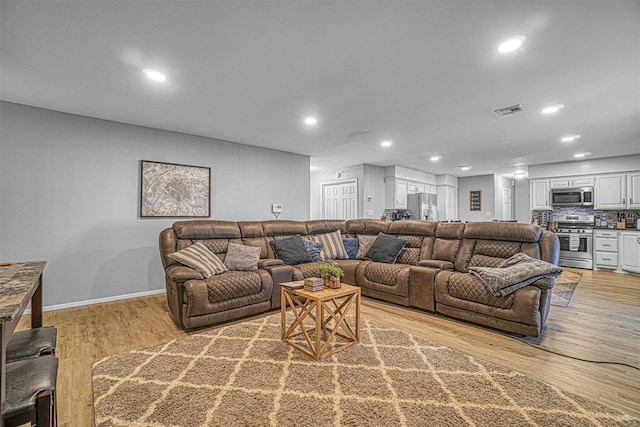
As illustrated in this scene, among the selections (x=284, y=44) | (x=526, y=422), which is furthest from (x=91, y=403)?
(x=284, y=44)

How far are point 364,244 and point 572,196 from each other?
5.29 m

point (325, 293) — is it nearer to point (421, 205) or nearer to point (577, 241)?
point (421, 205)

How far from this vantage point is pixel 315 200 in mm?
8641

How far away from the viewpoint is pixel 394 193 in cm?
771

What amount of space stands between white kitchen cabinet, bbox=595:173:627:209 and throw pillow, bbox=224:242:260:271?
725cm

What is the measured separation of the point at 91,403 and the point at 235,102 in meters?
2.92

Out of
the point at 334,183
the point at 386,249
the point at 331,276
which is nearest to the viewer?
the point at 331,276

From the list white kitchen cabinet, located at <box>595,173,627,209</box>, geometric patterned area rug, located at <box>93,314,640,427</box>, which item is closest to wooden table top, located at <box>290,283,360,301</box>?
geometric patterned area rug, located at <box>93,314,640,427</box>

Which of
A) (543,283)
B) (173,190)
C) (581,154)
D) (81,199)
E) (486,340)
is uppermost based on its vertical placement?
(581,154)

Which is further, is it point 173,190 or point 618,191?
point 618,191

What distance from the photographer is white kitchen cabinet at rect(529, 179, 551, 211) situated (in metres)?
7.13

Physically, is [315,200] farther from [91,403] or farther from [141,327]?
[91,403]

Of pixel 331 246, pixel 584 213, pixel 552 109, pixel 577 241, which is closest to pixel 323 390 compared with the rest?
pixel 331 246

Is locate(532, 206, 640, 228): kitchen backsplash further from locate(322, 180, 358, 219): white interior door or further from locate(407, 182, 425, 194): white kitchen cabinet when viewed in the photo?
locate(322, 180, 358, 219): white interior door
